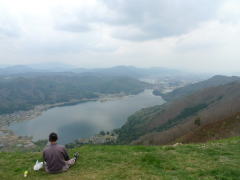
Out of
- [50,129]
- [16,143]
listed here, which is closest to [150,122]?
[50,129]

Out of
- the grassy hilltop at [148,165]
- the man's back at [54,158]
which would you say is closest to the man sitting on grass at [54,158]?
the man's back at [54,158]

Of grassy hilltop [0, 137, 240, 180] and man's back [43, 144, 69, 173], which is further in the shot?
man's back [43, 144, 69, 173]

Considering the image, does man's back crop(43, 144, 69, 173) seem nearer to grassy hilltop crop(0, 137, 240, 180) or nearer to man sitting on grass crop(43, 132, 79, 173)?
man sitting on grass crop(43, 132, 79, 173)

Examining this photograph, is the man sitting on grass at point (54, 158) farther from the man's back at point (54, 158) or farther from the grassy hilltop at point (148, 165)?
the grassy hilltop at point (148, 165)

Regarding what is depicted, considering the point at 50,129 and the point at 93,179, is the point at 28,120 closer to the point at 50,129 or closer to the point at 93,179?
the point at 50,129

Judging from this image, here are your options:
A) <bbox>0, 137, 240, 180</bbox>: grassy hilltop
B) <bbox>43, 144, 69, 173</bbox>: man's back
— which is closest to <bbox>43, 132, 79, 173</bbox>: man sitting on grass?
<bbox>43, 144, 69, 173</bbox>: man's back

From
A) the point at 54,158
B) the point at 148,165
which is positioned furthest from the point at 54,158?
the point at 148,165
